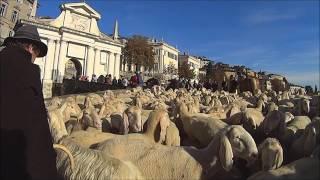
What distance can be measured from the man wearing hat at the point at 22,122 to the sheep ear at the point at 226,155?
7.62 ft

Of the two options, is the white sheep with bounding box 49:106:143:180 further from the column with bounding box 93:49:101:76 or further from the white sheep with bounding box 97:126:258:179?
the column with bounding box 93:49:101:76

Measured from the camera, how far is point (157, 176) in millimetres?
5473

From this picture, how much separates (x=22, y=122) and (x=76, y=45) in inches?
2029

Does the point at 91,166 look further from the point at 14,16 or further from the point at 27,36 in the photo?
the point at 14,16

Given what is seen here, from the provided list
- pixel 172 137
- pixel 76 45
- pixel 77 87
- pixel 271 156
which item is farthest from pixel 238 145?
pixel 76 45

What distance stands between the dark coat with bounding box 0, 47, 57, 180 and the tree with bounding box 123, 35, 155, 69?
255 ft

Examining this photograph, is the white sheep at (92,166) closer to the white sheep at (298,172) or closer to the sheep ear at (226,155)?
the sheep ear at (226,155)

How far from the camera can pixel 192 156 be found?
5.51 m

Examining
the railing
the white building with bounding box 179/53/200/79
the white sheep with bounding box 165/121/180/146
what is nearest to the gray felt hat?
the white sheep with bounding box 165/121/180/146

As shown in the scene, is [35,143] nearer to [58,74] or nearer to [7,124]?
[7,124]

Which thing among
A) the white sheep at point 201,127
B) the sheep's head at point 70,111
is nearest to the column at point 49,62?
the sheep's head at point 70,111

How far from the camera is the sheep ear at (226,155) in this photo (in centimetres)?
502

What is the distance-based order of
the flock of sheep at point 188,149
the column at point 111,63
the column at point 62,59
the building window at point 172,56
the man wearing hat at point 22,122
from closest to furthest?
the man wearing hat at point 22,122 → the flock of sheep at point 188,149 → the column at point 62,59 → the column at point 111,63 → the building window at point 172,56

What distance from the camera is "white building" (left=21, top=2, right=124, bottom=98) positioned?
5019 centimetres
